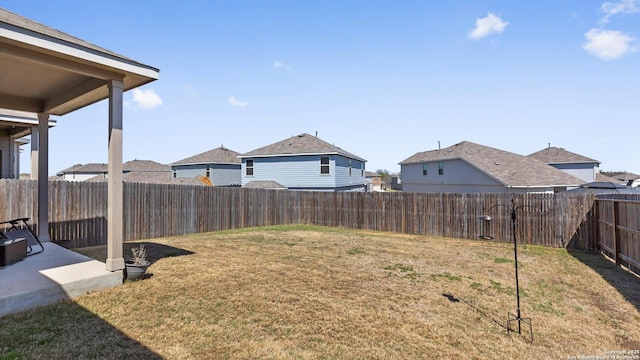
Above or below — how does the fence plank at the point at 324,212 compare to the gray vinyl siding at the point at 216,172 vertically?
below

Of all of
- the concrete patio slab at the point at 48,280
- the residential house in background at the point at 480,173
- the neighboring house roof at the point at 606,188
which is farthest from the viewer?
the residential house in background at the point at 480,173

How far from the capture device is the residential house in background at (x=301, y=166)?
20547 mm

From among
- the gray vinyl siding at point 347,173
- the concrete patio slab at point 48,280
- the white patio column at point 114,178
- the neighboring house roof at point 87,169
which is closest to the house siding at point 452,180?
the gray vinyl siding at point 347,173

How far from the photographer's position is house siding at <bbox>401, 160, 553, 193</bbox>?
63.9 feet

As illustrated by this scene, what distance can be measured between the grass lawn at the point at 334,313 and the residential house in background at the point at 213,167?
20822mm

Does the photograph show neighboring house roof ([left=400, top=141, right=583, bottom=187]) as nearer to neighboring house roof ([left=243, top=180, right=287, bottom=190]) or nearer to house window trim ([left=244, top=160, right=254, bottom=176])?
neighboring house roof ([left=243, top=180, right=287, bottom=190])

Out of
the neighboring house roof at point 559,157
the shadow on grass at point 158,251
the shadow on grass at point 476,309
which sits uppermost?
the neighboring house roof at point 559,157

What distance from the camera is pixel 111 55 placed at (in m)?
4.79

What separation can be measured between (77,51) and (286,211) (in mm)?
11871

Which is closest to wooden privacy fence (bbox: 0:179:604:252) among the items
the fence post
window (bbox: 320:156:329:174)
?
the fence post

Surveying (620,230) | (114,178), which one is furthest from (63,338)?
(620,230)

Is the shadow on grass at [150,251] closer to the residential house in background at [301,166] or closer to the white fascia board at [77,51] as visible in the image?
the white fascia board at [77,51]

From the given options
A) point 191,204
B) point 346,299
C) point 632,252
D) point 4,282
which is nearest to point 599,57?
point 632,252

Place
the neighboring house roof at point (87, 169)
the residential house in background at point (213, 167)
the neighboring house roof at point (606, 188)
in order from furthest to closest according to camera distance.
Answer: the neighboring house roof at point (87, 169), the residential house in background at point (213, 167), the neighboring house roof at point (606, 188)
